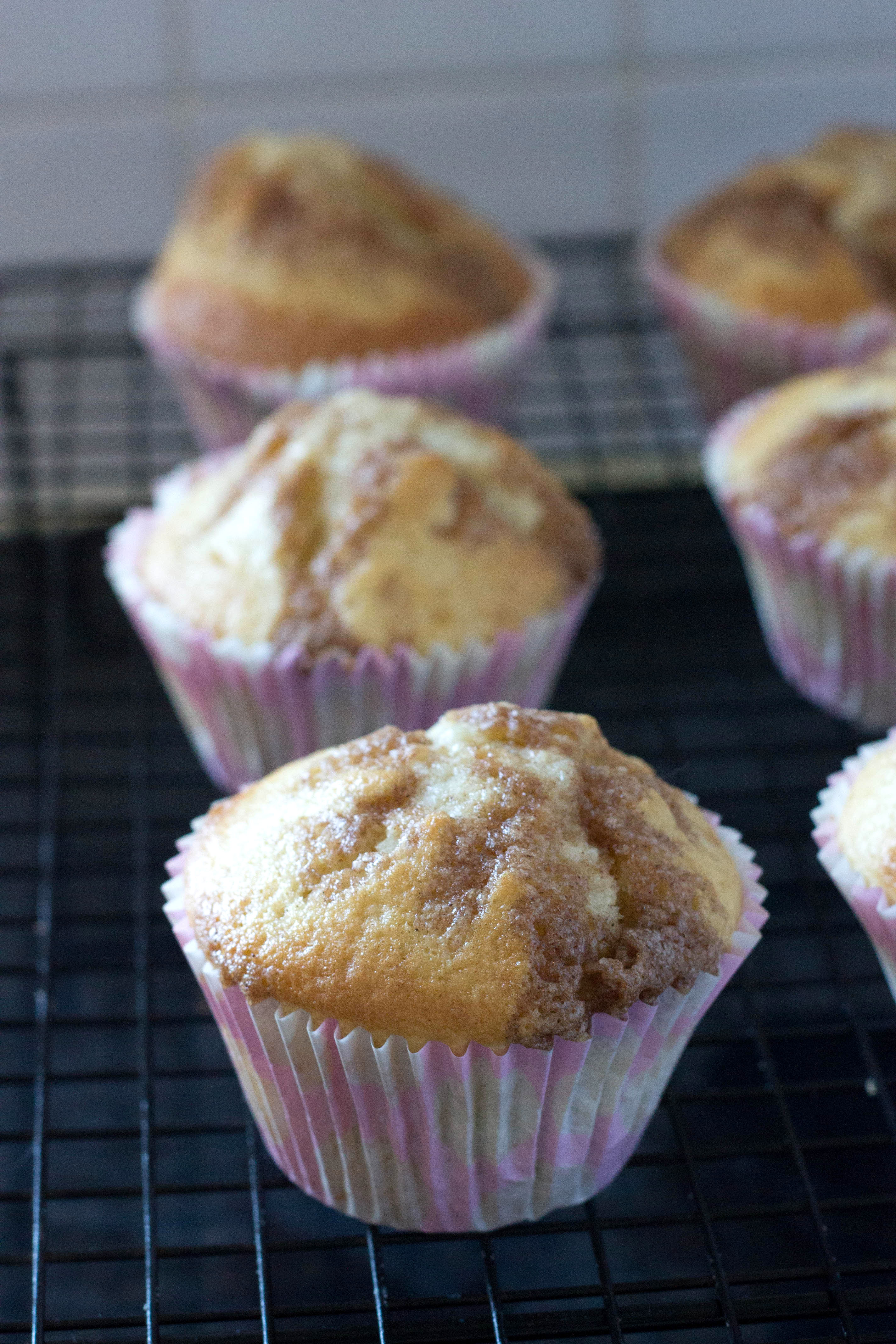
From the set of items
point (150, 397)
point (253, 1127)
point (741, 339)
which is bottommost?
point (150, 397)

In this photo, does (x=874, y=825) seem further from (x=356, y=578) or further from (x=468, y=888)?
(x=356, y=578)

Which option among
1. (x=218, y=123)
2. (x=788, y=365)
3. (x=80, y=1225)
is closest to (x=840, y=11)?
(x=788, y=365)

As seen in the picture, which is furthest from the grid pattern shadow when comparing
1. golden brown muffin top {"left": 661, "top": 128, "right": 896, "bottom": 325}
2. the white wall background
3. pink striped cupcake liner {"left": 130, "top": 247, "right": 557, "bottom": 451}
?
the white wall background

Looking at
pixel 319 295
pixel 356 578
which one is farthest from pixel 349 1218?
pixel 319 295

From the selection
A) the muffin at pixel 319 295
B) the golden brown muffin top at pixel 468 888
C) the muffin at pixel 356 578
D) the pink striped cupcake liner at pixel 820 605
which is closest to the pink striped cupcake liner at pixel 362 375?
the muffin at pixel 319 295

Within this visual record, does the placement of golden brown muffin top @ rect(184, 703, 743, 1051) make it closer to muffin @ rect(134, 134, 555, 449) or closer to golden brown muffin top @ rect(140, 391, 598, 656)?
golden brown muffin top @ rect(140, 391, 598, 656)

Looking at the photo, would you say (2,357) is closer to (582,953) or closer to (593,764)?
(593,764)
